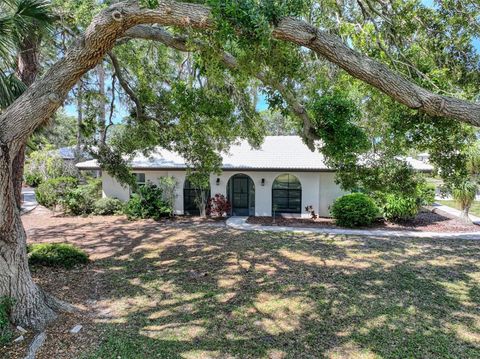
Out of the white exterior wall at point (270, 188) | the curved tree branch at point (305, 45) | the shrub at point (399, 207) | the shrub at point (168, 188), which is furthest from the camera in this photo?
the shrub at point (168, 188)

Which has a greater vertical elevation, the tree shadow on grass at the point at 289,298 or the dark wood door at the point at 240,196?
the dark wood door at the point at 240,196

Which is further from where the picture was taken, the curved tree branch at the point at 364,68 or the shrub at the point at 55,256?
the shrub at the point at 55,256

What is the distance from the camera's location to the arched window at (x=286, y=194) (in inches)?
627

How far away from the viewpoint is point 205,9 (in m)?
3.90

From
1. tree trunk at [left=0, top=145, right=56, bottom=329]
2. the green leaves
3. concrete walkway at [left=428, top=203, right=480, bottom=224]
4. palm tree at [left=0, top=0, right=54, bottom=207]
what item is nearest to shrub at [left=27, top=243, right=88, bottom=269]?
tree trunk at [left=0, top=145, right=56, bottom=329]

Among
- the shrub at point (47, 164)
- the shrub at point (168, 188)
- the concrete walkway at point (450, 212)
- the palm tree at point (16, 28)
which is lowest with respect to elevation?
the concrete walkway at point (450, 212)

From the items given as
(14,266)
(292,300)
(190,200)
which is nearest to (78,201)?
(190,200)


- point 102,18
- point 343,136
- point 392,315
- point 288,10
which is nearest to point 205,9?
point 288,10

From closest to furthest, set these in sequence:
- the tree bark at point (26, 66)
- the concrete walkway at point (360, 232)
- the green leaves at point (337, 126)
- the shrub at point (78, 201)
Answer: the green leaves at point (337, 126) → the tree bark at point (26, 66) → the concrete walkway at point (360, 232) → the shrub at point (78, 201)

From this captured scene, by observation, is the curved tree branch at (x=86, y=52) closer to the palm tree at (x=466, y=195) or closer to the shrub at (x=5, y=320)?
the shrub at (x=5, y=320)

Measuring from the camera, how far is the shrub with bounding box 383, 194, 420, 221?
13797 mm

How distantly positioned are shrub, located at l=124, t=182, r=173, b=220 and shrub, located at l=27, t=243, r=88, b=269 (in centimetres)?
632

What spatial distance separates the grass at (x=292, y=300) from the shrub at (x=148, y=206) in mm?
4565

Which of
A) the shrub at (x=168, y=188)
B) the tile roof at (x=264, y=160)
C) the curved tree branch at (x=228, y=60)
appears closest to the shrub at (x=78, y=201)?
the tile roof at (x=264, y=160)
